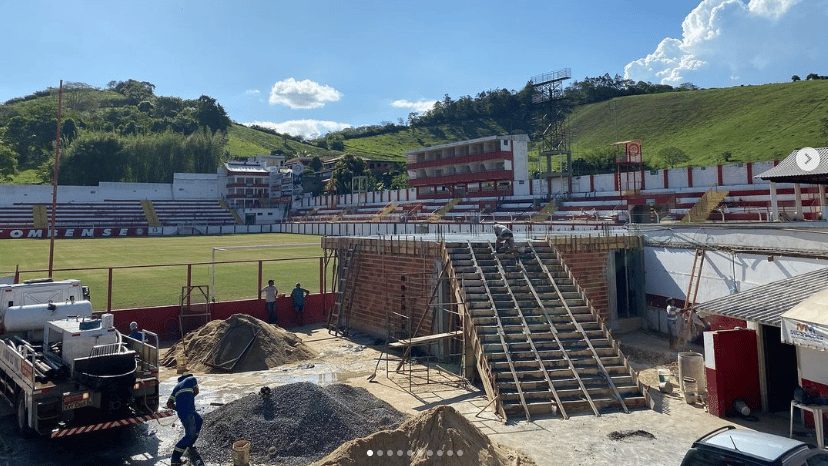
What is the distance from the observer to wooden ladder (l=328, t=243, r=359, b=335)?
68.7 ft

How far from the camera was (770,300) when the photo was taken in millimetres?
11625

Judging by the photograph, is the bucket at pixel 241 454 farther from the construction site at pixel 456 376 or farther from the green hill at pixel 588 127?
the green hill at pixel 588 127

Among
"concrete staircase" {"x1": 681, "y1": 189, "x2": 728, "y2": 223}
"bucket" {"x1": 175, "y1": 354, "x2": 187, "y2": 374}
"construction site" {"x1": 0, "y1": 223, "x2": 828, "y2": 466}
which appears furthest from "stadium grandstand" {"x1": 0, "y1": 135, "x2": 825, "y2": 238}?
"bucket" {"x1": 175, "y1": 354, "x2": 187, "y2": 374}

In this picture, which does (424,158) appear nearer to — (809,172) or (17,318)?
(809,172)

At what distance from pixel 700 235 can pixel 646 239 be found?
2.23 m

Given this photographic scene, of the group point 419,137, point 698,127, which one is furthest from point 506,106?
point 698,127

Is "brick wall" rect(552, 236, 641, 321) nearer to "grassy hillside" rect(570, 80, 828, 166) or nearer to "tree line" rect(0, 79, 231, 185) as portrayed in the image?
"grassy hillside" rect(570, 80, 828, 166)

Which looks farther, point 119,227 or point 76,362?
point 119,227

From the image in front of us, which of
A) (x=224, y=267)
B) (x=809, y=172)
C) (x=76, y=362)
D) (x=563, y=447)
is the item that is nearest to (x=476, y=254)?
(x=563, y=447)

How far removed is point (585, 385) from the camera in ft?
41.3

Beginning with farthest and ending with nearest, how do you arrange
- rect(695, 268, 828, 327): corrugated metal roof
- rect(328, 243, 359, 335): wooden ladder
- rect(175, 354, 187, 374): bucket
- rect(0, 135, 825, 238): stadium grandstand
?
rect(0, 135, 825, 238): stadium grandstand
rect(328, 243, 359, 335): wooden ladder
rect(175, 354, 187, 374): bucket
rect(695, 268, 828, 327): corrugated metal roof

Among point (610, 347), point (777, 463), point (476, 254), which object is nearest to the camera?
point (777, 463)

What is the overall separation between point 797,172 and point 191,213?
90.4 m

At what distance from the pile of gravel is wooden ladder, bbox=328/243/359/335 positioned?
9588mm
